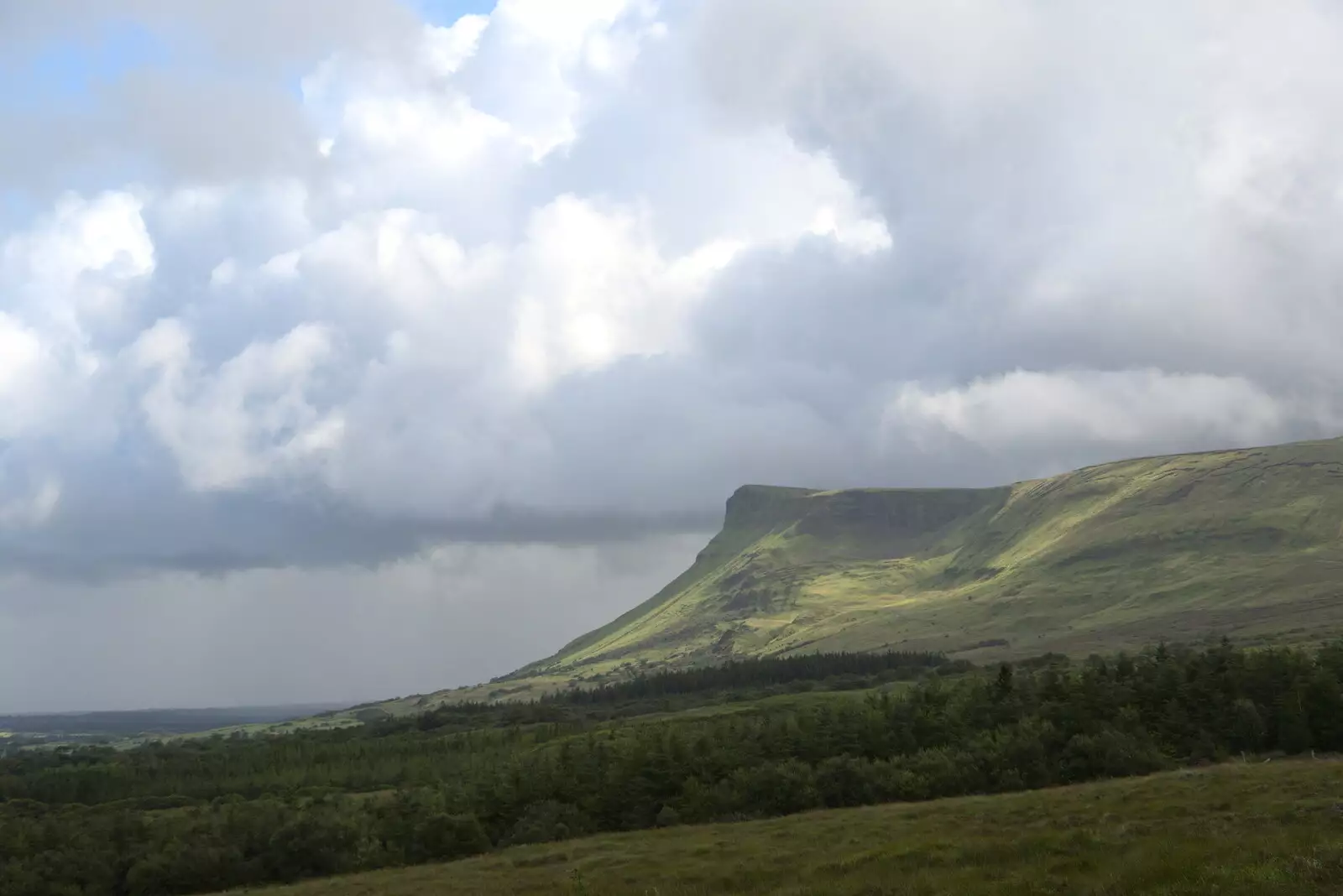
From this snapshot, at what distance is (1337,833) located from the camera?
38.3 meters

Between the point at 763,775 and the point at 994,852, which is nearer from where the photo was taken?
the point at 994,852

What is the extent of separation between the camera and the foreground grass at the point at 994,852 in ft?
109

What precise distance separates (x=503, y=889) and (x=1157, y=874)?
1388 inches

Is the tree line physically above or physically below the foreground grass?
below

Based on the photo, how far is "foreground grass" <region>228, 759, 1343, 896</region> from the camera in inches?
1303

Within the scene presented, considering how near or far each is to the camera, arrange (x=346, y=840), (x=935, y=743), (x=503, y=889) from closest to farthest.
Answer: (x=503, y=889) → (x=346, y=840) → (x=935, y=743)

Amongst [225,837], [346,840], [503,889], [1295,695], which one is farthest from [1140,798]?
[225,837]

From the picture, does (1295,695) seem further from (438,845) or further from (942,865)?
(438,845)

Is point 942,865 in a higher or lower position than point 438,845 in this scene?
higher

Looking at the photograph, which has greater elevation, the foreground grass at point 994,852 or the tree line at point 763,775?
the foreground grass at point 994,852

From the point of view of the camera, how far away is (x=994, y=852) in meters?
42.6

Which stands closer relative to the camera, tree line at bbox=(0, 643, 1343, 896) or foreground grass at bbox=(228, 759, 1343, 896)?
foreground grass at bbox=(228, 759, 1343, 896)

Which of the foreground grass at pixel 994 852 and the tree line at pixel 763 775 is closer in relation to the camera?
the foreground grass at pixel 994 852

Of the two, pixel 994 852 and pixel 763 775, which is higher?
pixel 994 852
